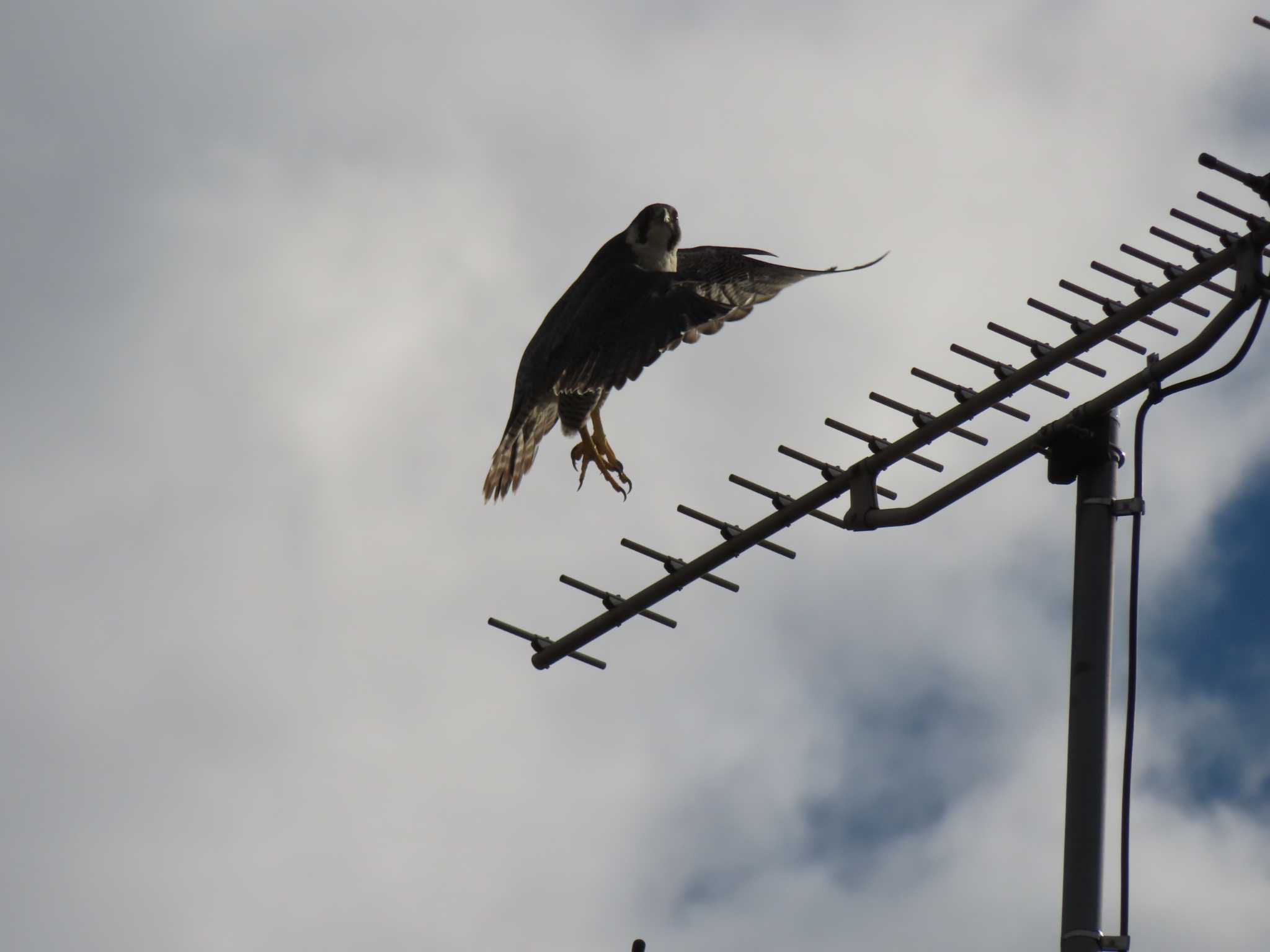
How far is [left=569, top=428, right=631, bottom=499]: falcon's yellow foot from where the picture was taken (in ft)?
26.1

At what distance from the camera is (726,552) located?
523cm

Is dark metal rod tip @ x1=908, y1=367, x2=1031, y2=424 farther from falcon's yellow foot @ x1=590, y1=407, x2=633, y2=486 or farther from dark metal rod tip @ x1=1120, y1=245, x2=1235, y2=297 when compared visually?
falcon's yellow foot @ x1=590, y1=407, x2=633, y2=486

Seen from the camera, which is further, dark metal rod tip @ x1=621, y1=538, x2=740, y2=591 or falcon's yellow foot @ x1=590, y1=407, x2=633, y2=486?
falcon's yellow foot @ x1=590, y1=407, x2=633, y2=486

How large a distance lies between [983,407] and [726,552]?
977 millimetres

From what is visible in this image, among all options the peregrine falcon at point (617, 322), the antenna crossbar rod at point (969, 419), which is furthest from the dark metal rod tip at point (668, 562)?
the peregrine falcon at point (617, 322)

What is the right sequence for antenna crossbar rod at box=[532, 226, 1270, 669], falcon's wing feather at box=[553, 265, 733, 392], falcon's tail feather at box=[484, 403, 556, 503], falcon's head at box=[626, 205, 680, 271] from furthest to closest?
falcon's head at box=[626, 205, 680, 271], falcon's tail feather at box=[484, 403, 556, 503], falcon's wing feather at box=[553, 265, 733, 392], antenna crossbar rod at box=[532, 226, 1270, 669]

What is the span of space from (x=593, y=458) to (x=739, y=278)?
1750mm

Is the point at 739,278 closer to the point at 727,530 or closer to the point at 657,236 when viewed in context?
the point at 657,236

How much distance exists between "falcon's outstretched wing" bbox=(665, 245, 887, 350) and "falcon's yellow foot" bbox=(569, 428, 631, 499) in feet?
3.86

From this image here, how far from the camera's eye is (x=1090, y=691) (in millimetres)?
3781

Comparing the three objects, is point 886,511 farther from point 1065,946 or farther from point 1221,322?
point 1065,946

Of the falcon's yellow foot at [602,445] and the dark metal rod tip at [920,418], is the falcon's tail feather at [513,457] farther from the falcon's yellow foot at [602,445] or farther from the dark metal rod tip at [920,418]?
the dark metal rod tip at [920,418]

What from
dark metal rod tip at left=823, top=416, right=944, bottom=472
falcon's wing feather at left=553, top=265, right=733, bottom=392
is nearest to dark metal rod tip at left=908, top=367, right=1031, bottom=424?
dark metal rod tip at left=823, top=416, right=944, bottom=472

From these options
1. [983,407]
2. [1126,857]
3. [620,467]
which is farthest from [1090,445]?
[620,467]
